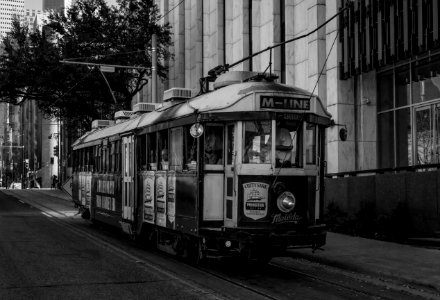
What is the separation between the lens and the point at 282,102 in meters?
10.1

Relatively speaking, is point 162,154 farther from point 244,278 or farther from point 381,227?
point 381,227

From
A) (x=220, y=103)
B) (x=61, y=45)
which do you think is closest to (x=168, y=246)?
(x=220, y=103)

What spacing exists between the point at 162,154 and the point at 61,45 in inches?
1006

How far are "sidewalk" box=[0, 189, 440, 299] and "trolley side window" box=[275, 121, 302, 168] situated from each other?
7.68ft

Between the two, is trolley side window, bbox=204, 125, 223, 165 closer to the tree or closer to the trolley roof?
the trolley roof

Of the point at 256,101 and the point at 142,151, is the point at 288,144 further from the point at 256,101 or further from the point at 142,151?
the point at 142,151

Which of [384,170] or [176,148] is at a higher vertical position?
[176,148]

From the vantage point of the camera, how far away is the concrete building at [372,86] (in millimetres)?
15281

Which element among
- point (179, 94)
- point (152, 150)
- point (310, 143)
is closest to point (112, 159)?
point (152, 150)

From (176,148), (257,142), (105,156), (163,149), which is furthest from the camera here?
(105,156)

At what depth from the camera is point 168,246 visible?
12141 mm

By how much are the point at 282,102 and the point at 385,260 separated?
385 centimetres

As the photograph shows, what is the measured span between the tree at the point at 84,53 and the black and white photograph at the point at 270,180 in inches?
334

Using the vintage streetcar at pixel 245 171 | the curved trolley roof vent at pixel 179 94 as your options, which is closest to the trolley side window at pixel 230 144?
the vintage streetcar at pixel 245 171
